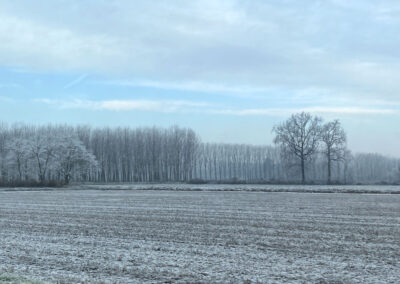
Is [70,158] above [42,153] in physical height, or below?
below

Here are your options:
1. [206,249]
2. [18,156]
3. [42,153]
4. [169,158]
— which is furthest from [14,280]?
[169,158]

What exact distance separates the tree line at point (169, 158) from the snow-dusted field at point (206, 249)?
2319 inches

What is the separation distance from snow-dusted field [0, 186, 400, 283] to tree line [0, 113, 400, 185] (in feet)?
193

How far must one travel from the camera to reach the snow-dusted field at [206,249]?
10.9 m

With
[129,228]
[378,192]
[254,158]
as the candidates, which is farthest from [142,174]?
[129,228]

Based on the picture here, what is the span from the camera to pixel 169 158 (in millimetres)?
127688

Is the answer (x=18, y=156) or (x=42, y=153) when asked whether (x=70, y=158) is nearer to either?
(x=42, y=153)

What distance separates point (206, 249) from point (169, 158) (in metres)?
114

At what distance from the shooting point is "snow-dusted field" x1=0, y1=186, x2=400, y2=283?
35.9ft

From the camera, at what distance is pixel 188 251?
1407 cm

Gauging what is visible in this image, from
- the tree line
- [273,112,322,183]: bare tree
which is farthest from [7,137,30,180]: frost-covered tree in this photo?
[273,112,322,183]: bare tree

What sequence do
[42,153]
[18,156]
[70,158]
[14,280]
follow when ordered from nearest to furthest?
[14,280] → [70,158] → [42,153] → [18,156]

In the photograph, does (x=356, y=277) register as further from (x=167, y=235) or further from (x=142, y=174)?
(x=142, y=174)

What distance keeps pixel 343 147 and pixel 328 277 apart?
301 ft
